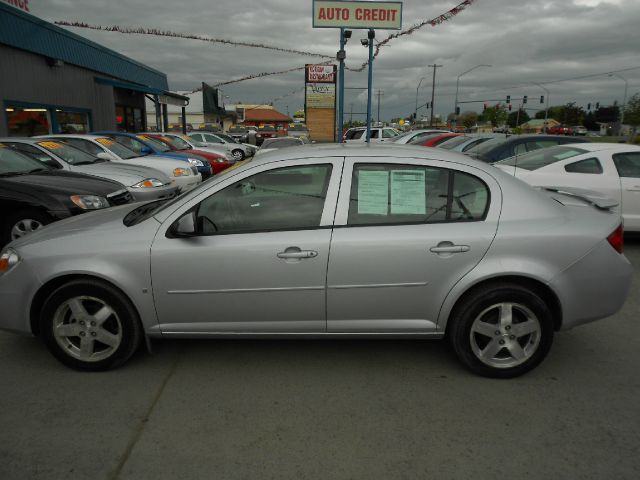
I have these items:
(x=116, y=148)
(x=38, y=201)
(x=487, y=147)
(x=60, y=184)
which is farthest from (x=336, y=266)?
(x=116, y=148)

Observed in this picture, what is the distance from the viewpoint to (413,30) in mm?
17000

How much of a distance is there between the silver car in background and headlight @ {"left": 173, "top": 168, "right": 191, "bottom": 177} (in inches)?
58.4

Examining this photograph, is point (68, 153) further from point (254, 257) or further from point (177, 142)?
point (177, 142)

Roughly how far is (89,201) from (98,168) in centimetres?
251

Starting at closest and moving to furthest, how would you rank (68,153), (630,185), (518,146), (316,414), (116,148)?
(316,414) < (630,185) < (68,153) < (518,146) < (116,148)

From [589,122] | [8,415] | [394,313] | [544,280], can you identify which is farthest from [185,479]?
[589,122]

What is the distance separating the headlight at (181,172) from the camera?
34.5 ft

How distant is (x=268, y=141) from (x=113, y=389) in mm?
14502

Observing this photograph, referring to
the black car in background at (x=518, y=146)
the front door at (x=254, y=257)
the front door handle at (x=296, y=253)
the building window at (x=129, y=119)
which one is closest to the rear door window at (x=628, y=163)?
the black car in background at (x=518, y=146)

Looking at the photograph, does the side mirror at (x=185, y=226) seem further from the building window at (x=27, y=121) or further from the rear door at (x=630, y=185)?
the building window at (x=27, y=121)

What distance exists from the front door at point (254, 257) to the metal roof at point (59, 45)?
15.0 metres

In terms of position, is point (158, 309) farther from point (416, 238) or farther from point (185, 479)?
point (416, 238)

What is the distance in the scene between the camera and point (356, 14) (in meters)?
17.9

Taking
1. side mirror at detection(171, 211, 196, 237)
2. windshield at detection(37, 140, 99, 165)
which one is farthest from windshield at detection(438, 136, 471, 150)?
side mirror at detection(171, 211, 196, 237)
